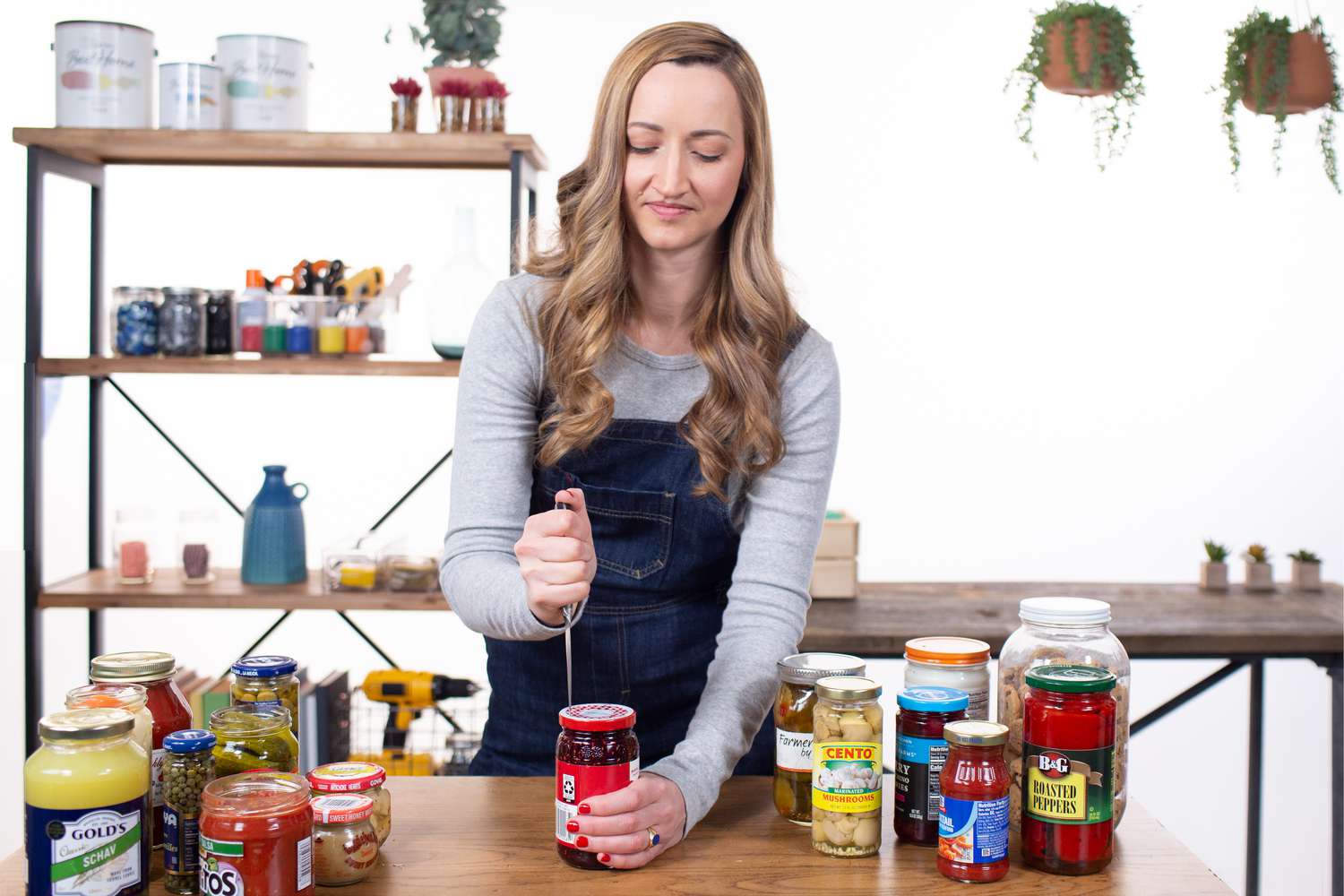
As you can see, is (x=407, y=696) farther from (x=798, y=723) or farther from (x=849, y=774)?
(x=849, y=774)

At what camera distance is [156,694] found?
1.18 metres

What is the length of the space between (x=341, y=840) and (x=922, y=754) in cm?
53

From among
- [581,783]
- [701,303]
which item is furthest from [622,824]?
[701,303]

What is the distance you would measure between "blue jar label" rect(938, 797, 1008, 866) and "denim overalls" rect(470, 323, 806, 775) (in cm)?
55

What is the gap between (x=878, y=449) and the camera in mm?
3391

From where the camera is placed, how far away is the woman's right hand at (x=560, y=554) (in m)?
1.24

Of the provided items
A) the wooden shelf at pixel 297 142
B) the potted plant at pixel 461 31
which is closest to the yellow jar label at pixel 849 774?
the wooden shelf at pixel 297 142

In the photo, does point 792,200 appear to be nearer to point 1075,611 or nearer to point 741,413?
point 741,413

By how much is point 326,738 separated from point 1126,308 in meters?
2.25

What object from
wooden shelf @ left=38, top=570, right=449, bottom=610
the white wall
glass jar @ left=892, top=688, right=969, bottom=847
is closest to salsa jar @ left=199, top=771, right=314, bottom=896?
glass jar @ left=892, top=688, right=969, bottom=847

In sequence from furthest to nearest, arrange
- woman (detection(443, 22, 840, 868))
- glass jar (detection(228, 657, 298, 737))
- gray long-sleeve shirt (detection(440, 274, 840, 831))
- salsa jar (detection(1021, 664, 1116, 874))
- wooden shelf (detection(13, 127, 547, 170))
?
wooden shelf (detection(13, 127, 547, 170)) → woman (detection(443, 22, 840, 868)) → gray long-sleeve shirt (detection(440, 274, 840, 831)) → glass jar (detection(228, 657, 298, 737)) → salsa jar (detection(1021, 664, 1116, 874))

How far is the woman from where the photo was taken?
61.4 inches

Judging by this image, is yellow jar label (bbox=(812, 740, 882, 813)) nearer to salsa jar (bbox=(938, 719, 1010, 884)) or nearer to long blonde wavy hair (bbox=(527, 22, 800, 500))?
salsa jar (bbox=(938, 719, 1010, 884))

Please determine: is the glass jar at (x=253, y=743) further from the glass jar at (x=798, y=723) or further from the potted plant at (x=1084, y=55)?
the potted plant at (x=1084, y=55)
